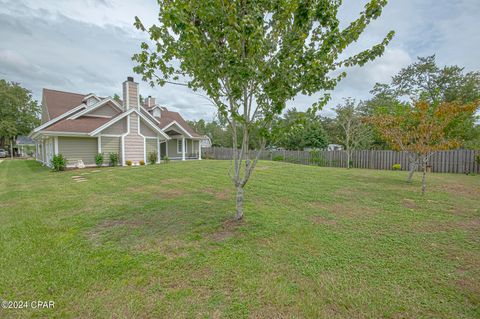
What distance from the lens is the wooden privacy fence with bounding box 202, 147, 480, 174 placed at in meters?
12.3

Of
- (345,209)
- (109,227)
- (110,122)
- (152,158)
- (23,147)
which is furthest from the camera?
(23,147)

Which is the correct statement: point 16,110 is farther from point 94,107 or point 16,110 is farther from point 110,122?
point 110,122

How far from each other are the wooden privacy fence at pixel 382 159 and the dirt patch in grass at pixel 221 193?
34.4 feet

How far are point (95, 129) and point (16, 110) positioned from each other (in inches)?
1395

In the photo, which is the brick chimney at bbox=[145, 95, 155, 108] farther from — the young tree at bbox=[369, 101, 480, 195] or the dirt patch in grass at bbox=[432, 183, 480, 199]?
the dirt patch in grass at bbox=[432, 183, 480, 199]

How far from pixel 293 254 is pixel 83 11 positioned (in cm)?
1247

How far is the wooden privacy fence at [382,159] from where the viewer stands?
12273mm

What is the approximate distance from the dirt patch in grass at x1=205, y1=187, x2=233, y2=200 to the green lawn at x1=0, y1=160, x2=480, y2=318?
60 centimetres

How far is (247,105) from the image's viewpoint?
3.85m

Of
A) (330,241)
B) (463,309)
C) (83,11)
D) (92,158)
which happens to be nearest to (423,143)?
(330,241)

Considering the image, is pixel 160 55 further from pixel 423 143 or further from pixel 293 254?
pixel 423 143

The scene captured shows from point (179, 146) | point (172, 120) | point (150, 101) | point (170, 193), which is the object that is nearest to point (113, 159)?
point (179, 146)

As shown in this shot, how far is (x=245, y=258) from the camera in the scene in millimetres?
2893

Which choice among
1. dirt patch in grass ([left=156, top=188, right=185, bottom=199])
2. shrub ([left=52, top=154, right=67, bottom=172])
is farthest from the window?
dirt patch in grass ([left=156, top=188, right=185, bottom=199])
